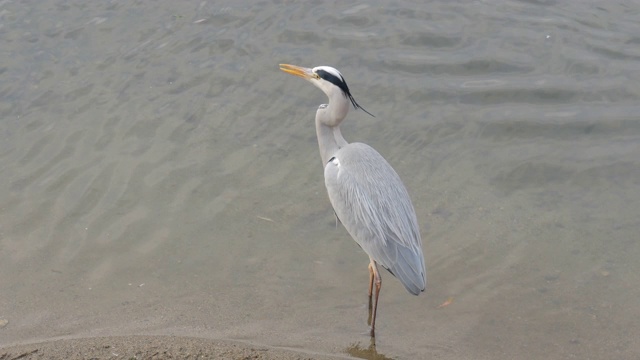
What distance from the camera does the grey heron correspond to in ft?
17.5

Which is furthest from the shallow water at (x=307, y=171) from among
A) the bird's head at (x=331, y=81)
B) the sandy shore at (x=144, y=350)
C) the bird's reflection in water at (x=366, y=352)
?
the bird's head at (x=331, y=81)

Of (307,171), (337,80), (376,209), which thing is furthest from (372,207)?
(307,171)

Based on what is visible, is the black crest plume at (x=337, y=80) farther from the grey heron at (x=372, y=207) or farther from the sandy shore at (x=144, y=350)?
the sandy shore at (x=144, y=350)

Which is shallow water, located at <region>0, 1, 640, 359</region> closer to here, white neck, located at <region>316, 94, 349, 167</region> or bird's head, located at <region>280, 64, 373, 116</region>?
white neck, located at <region>316, 94, 349, 167</region>

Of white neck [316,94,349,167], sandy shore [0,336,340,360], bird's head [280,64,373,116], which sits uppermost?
bird's head [280,64,373,116]

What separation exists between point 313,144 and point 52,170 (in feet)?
7.42

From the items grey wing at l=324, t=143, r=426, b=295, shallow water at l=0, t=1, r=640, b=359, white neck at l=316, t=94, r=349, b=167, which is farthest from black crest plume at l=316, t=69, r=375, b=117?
shallow water at l=0, t=1, r=640, b=359

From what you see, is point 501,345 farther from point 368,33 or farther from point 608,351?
point 368,33

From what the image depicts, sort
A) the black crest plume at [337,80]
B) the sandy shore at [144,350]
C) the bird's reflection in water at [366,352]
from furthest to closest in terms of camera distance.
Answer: the black crest plume at [337,80], the bird's reflection in water at [366,352], the sandy shore at [144,350]

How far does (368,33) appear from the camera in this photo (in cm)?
895

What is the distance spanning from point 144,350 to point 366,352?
1.33 m

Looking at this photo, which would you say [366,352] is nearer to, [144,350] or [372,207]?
[372,207]

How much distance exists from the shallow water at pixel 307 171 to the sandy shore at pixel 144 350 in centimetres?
26

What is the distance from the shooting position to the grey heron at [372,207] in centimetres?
532
